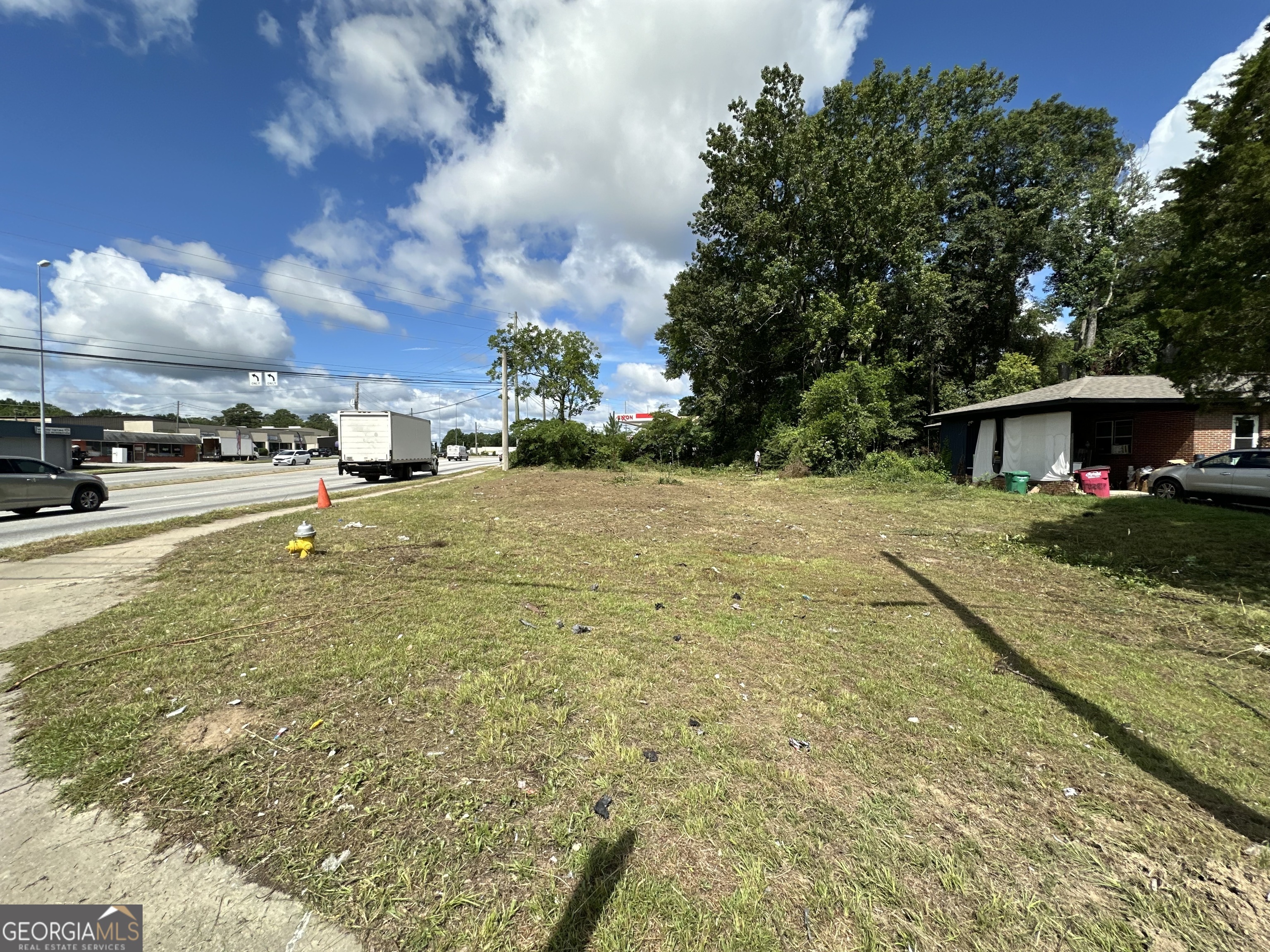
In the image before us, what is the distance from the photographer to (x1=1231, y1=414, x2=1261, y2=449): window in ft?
51.0

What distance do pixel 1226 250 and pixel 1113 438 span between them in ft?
47.3

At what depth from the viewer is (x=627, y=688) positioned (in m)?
3.65

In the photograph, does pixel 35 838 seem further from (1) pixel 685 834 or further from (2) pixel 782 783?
(2) pixel 782 783

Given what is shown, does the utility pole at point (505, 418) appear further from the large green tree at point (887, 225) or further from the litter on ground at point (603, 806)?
the litter on ground at point (603, 806)

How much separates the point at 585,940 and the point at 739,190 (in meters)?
30.9

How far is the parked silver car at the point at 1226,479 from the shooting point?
430 inches

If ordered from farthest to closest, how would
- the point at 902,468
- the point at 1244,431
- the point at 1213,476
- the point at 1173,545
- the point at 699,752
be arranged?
the point at 902,468, the point at 1244,431, the point at 1213,476, the point at 1173,545, the point at 699,752

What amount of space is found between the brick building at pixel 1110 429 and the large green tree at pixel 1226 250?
33.0 feet

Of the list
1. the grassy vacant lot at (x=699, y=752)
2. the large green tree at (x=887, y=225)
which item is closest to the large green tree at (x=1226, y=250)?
the grassy vacant lot at (x=699, y=752)

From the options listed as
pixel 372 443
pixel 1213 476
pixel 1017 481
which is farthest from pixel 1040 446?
pixel 372 443

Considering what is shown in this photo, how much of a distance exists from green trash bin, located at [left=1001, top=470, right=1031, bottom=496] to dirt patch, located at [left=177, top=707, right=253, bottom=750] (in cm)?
1938

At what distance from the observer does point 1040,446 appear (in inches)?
647

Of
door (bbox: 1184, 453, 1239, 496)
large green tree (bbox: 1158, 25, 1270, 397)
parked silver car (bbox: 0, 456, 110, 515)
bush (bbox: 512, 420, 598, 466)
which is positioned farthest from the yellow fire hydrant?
bush (bbox: 512, 420, 598, 466)

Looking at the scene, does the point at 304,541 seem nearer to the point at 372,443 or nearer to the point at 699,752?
the point at 699,752
